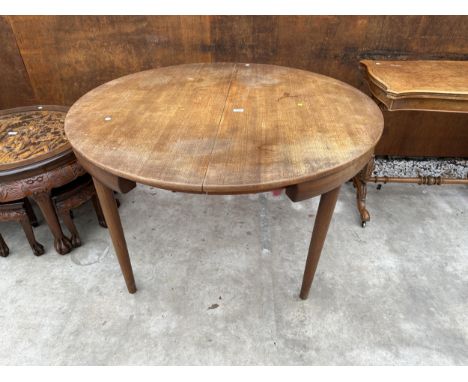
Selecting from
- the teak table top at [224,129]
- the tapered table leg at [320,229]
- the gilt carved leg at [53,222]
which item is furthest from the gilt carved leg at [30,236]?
the tapered table leg at [320,229]

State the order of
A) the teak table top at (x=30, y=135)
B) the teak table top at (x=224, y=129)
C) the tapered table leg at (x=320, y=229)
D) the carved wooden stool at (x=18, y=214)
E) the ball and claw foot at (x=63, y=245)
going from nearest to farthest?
the teak table top at (x=224, y=129)
the tapered table leg at (x=320, y=229)
the teak table top at (x=30, y=135)
the carved wooden stool at (x=18, y=214)
the ball and claw foot at (x=63, y=245)

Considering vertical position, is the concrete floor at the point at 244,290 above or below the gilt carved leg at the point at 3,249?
below

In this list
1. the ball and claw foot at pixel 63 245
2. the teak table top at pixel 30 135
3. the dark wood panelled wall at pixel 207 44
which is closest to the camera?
the teak table top at pixel 30 135

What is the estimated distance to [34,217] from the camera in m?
2.03

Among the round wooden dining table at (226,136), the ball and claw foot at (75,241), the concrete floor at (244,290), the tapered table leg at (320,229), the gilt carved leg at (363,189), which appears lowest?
the concrete floor at (244,290)

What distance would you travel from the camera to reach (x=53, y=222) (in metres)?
1.71

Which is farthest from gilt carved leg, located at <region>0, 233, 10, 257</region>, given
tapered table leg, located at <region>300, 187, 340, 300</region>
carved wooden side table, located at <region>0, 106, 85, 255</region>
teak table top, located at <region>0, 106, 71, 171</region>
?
tapered table leg, located at <region>300, 187, 340, 300</region>

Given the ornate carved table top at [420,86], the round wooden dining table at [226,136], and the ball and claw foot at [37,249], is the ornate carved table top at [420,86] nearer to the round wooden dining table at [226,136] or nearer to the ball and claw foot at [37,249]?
the round wooden dining table at [226,136]

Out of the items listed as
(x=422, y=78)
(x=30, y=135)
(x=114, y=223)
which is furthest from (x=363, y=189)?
(x=30, y=135)

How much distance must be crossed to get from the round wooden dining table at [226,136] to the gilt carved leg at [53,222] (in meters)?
0.54

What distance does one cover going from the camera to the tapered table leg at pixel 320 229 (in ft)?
3.85

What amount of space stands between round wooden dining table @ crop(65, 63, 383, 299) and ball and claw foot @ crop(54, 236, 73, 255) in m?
0.53

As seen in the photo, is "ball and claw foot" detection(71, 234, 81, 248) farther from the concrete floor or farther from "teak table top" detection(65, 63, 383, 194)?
"teak table top" detection(65, 63, 383, 194)
